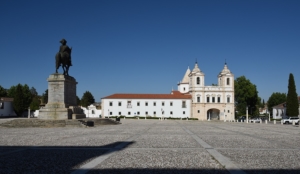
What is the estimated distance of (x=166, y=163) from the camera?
8.04 metres

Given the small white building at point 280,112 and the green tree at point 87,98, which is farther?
the green tree at point 87,98

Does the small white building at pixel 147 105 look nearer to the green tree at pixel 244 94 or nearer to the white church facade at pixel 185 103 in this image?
the white church facade at pixel 185 103

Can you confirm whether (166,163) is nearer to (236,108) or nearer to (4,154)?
(4,154)

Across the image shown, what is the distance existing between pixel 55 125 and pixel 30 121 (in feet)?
8.13

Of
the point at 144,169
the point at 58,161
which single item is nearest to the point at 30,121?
the point at 58,161

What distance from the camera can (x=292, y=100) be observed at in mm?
64375

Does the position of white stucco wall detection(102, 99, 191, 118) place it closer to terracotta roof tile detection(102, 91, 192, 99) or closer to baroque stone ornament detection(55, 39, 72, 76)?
terracotta roof tile detection(102, 91, 192, 99)

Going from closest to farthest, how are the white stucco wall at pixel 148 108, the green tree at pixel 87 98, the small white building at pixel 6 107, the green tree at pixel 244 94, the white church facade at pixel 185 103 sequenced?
the small white building at pixel 6 107
the white stucco wall at pixel 148 108
the white church facade at pixel 185 103
the green tree at pixel 244 94
the green tree at pixel 87 98

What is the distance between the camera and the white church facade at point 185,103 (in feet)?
267

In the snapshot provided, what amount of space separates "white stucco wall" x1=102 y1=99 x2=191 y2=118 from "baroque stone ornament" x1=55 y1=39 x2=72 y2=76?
52.0m

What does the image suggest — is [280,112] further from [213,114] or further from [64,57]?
[64,57]

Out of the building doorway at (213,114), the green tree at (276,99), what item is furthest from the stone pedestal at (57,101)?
the green tree at (276,99)

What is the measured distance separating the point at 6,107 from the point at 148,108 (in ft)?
111

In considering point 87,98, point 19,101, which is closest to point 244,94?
point 87,98
